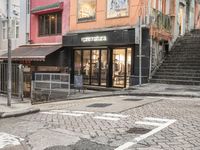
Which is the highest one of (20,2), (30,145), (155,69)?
(20,2)

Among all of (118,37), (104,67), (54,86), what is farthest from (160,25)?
(54,86)

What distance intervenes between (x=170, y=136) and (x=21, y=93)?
7.75 m

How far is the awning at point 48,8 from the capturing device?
947 inches

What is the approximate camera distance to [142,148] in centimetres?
622

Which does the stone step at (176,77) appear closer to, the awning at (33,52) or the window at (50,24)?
the awning at (33,52)

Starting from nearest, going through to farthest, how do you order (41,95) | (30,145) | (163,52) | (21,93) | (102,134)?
(30,145)
(102,134)
(21,93)
(41,95)
(163,52)

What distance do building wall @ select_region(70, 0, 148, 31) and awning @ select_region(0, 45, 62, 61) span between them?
216cm

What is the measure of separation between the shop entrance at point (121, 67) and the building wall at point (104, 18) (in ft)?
5.37

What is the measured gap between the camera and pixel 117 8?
20.6m

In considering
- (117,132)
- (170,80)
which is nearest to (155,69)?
(170,80)

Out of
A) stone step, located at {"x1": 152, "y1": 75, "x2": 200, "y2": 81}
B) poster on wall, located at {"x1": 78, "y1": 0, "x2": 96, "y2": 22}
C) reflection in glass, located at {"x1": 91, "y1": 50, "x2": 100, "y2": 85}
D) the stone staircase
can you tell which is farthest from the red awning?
stone step, located at {"x1": 152, "y1": 75, "x2": 200, "y2": 81}

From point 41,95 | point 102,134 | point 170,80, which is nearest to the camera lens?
point 102,134

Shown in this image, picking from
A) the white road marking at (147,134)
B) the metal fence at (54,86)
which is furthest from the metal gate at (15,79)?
the white road marking at (147,134)

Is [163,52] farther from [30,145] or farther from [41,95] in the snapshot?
[30,145]
